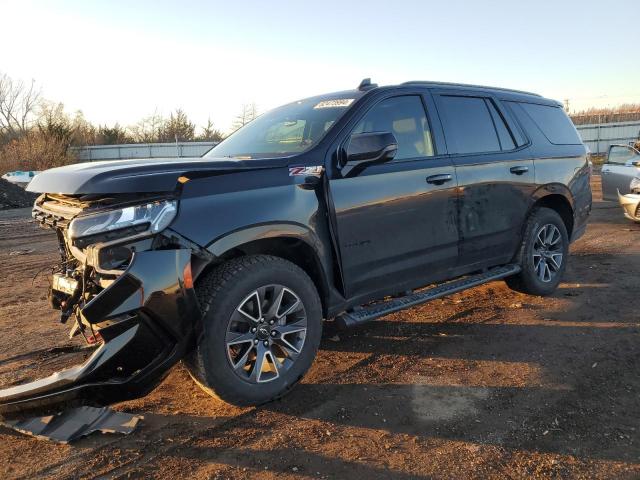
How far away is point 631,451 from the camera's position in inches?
99.0

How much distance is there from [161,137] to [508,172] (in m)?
52.8

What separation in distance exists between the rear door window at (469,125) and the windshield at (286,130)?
101 centimetres

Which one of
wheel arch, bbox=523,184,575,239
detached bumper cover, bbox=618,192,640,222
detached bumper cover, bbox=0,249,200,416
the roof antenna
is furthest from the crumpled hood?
detached bumper cover, bbox=618,192,640,222

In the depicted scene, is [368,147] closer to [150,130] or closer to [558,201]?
[558,201]

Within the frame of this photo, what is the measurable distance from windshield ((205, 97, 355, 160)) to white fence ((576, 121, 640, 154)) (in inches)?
1373

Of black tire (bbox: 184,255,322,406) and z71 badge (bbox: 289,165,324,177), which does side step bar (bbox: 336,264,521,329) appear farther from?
z71 badge (bbox: 289,165,324,177)

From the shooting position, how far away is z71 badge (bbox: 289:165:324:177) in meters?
3.18

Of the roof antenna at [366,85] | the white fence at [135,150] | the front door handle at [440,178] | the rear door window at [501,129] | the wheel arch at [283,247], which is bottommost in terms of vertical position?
the wheel arch at [283,247]

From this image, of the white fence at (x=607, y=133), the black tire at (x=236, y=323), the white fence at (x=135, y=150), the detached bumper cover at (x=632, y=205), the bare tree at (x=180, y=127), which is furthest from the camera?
the bare tree at (x=180, y=127)

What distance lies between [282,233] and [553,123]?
3.99m

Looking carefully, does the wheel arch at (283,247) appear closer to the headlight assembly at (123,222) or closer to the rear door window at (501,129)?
the headlight assembly at (123,222)

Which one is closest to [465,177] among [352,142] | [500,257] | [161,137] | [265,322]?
[500,257]

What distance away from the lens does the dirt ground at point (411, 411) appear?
245cm

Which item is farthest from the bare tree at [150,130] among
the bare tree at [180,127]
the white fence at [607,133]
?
the white fence at [607,133]
